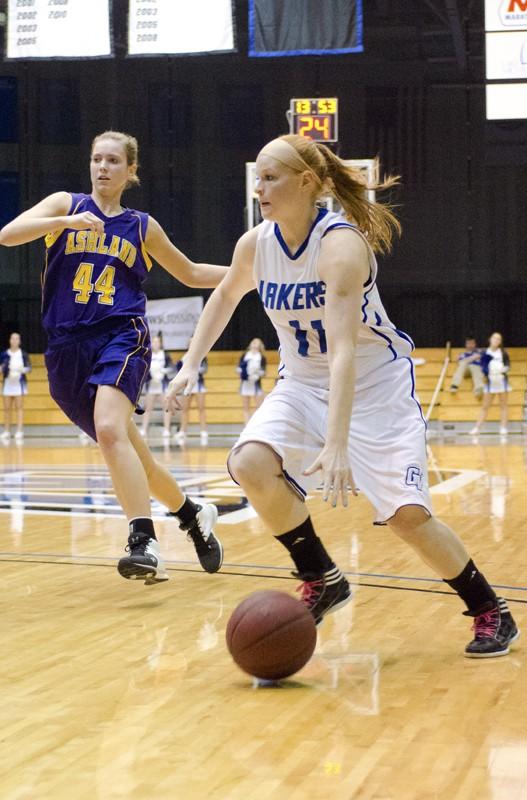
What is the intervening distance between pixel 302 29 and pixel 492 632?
13.1 meters

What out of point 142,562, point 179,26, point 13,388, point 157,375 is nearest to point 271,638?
point 142,562

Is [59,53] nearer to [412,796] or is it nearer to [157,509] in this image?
[157,509]

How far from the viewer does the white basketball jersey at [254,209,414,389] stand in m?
3.38

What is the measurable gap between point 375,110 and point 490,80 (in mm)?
7390

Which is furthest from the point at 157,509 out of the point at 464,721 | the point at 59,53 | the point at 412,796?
the point at 59,53

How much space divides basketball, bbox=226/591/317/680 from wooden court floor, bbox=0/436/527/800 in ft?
0.23

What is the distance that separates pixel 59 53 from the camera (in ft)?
49.6

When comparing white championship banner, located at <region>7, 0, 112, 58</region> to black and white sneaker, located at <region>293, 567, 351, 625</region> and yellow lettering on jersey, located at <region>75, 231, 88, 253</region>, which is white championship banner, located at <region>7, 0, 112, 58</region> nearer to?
yellow lettering on jersey, located at <region>75, 231, 88, 253</region>

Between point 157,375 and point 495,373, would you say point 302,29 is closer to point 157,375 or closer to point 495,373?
point 157,375

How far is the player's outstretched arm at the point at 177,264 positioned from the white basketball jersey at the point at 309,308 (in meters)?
1.22

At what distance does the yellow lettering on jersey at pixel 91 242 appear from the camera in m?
4.59

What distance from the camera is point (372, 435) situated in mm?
3355

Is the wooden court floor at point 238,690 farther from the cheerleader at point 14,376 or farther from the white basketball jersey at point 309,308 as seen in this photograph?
the cheerleader at point 14,376

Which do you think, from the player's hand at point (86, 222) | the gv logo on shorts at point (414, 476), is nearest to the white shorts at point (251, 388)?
the player's hand at point (86, 222)
